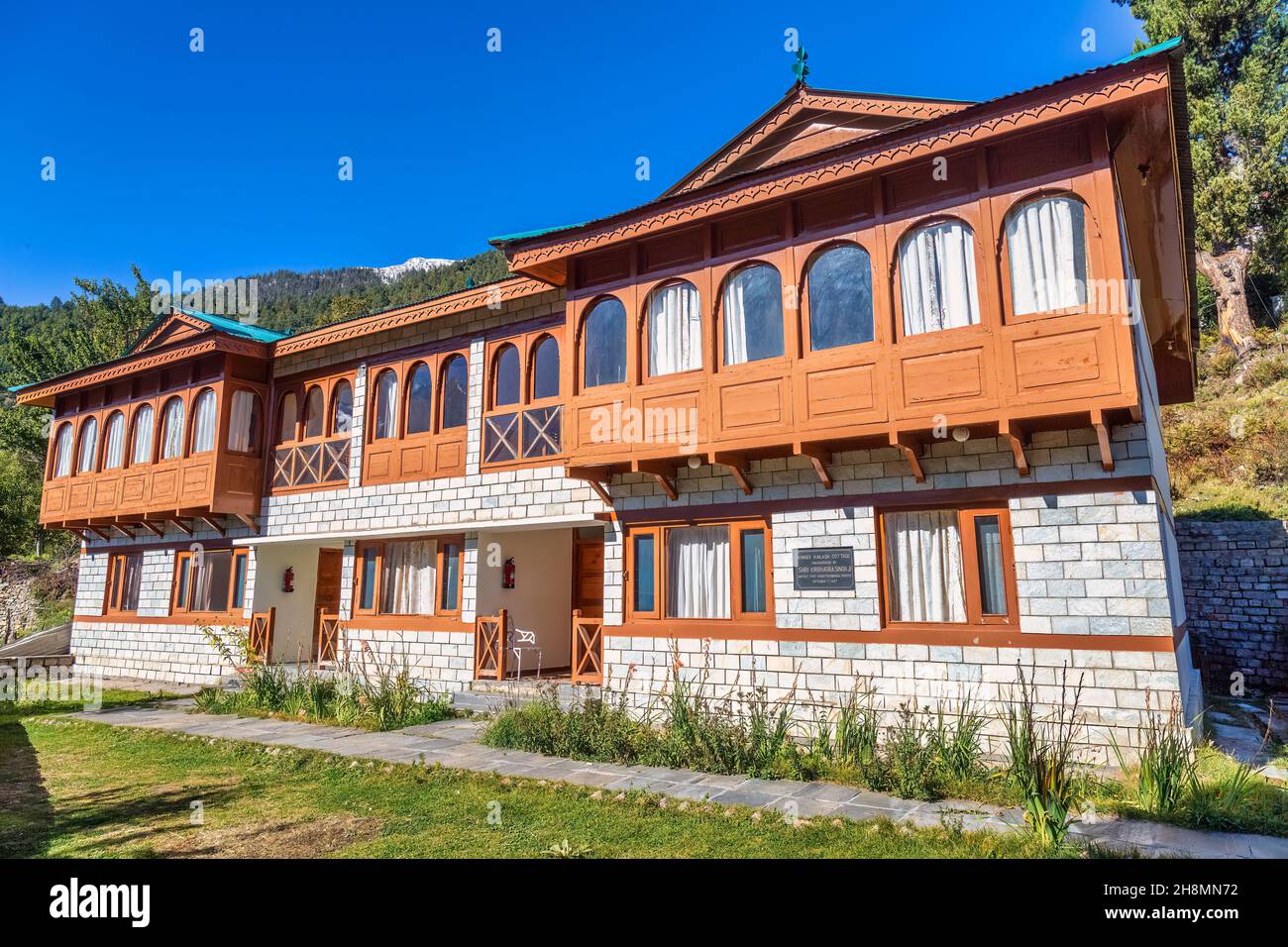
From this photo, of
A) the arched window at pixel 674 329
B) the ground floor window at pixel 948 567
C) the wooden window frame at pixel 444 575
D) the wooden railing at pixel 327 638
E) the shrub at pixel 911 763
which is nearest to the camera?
the shrub at pixel 911 763

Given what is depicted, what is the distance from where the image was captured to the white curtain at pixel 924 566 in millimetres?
8508

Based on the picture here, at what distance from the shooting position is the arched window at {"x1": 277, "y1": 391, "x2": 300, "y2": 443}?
1605 cm

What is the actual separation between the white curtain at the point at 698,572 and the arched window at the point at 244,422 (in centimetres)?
1034

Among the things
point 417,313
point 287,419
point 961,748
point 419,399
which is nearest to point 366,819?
point 961,748

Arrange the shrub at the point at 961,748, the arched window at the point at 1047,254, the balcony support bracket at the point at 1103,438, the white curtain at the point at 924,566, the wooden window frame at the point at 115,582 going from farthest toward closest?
the wooden window frame at the point at 115,582, the white curtain at the point at 924,566, the arched window at the point at 1047,254, the balcony support bracket at the point at 1103,438, the shrub at the point at 961,748

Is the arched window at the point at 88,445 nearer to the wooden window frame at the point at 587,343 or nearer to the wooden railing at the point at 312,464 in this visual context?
the wooden railing at the point at 312,464

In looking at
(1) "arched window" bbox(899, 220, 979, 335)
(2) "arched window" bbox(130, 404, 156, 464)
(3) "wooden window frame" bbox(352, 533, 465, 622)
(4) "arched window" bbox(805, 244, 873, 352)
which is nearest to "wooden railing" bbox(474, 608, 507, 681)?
(3) "wooden window frame" bbox(352, 533, 465, 622)

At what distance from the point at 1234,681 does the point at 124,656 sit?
22.6m

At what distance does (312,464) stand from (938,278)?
12.3 meters

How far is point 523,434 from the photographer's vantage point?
41.7 feet

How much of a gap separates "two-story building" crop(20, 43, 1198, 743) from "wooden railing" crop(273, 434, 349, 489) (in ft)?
0.30

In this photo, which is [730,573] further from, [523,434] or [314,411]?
[314,411]

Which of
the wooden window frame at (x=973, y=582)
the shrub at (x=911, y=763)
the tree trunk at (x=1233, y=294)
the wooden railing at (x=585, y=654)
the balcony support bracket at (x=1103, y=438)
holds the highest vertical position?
the tree trunk at (x=1233, y=294)

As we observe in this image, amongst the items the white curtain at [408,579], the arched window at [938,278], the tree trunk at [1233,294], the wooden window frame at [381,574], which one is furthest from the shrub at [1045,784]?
the tree trunk at [1233,294]
